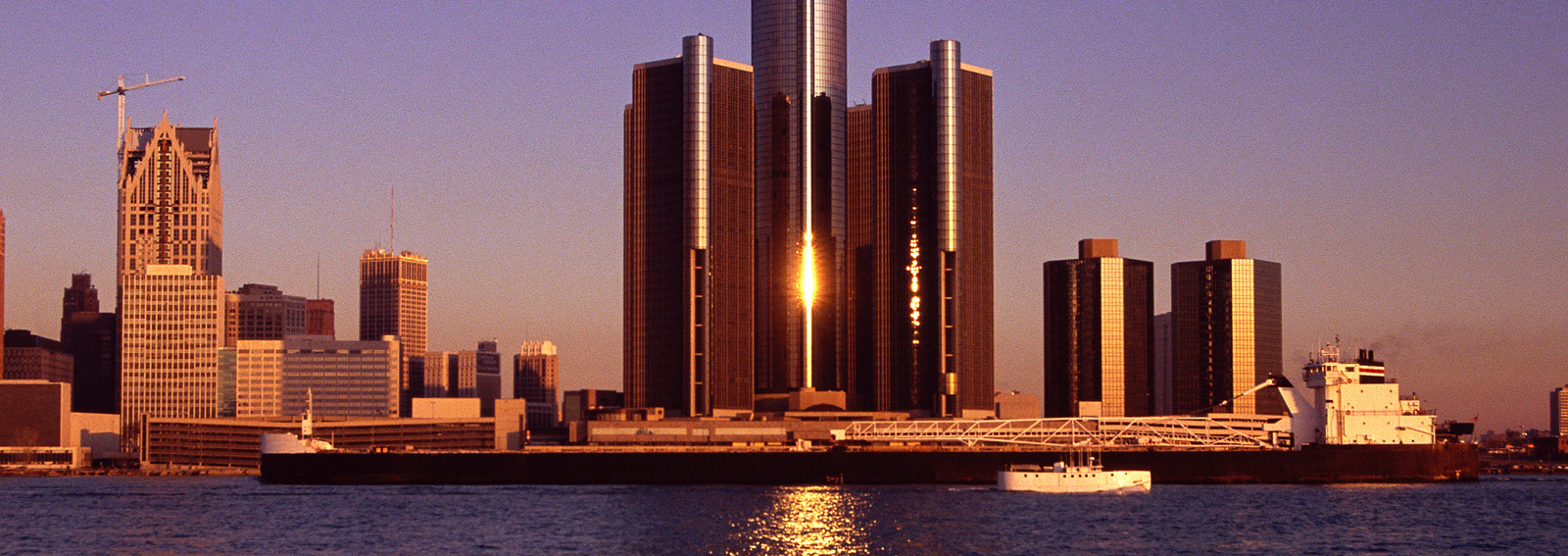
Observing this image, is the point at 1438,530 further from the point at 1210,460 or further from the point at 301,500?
the point at 301,500

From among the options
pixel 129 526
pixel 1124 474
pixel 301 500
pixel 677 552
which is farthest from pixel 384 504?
pixel 1124 474

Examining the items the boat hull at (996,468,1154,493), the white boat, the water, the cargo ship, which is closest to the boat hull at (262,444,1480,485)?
the cargo ship

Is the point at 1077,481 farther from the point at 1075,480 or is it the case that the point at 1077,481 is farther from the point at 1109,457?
the point at 1109,457

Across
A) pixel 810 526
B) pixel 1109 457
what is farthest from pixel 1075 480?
pixel 810 526

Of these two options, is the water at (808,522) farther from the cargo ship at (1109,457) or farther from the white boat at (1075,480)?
the cargo ship at (1109,457)

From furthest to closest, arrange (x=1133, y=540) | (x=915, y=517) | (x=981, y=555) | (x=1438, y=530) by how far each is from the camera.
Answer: (x=915, y=517) < (x=1438, y=530) < (x=1133, y=540) < (x=981, y=555)

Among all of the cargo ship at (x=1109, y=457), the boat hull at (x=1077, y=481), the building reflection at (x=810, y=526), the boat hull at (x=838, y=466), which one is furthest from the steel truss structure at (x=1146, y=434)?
the building reflection at (x=810, y=526)
